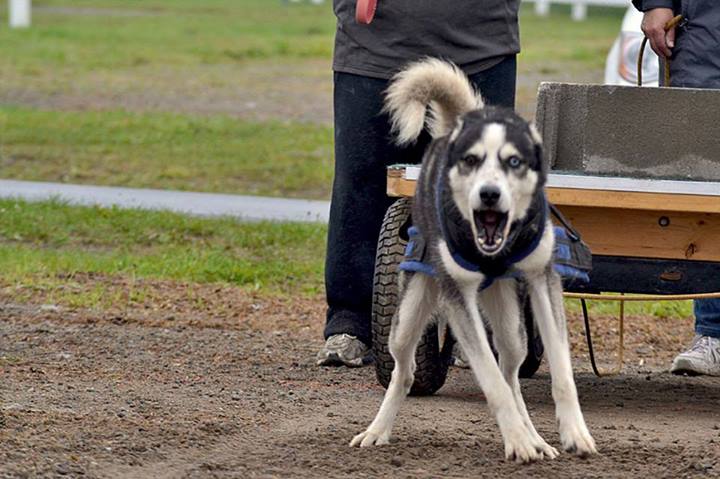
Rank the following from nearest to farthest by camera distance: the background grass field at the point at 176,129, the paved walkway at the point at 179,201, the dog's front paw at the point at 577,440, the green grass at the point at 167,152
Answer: the dog's front paw at the point at 577,440
the background grass field at the point at 176,129
the paved walkway at the point at 179,201
the green grass at the point at 167,152

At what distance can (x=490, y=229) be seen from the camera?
4418mm

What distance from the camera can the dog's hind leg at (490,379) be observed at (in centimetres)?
449

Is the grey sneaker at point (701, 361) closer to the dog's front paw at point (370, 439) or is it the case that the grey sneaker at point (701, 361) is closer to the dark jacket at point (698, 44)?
the dark jacket at point (698, 44)

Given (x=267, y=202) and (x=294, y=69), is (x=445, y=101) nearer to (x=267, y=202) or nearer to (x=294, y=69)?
(x=267, y=202)

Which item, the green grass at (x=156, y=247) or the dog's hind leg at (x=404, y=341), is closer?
the dog's hind leg at (x=404, y=341)

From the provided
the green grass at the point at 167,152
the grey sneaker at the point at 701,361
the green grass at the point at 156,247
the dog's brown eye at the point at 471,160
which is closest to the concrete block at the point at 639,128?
the grey sneaker at the point at 701,361

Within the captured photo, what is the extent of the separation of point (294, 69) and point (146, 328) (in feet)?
45.8

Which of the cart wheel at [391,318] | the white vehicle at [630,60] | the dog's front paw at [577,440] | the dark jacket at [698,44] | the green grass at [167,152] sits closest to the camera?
the dog's front paw at [577,440]

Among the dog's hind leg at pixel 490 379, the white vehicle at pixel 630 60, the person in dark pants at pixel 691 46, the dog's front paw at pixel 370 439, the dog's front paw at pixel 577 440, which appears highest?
the person in dark pants at pixel 691 46

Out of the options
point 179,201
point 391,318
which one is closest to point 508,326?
point 391,318

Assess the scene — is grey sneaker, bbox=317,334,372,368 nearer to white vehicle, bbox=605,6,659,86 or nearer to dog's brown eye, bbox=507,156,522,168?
dog's brown eye, bbox=507,156,522,168

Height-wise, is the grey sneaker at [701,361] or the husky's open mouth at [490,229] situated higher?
the husky's open mouth at [490,229]

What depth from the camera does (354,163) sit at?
6.48 metres

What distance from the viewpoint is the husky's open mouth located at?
14.4 feet
